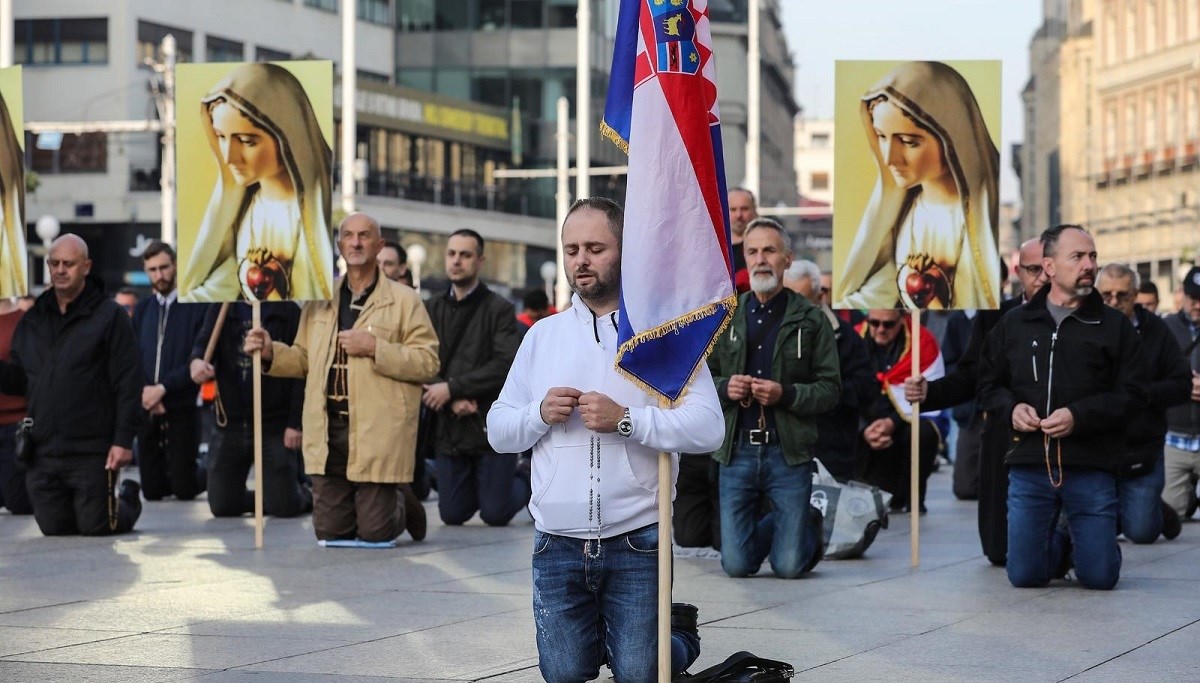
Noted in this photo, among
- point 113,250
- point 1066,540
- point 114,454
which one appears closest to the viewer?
point 1066,540

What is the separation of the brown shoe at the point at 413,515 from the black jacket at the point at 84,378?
1895 mm

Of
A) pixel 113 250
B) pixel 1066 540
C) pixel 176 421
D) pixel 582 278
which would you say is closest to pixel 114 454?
pixel 176 421

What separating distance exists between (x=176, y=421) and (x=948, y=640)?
30.0ft

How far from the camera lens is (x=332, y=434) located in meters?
12.9

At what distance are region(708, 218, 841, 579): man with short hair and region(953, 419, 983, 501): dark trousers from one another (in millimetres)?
6597

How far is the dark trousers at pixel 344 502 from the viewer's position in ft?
42.3

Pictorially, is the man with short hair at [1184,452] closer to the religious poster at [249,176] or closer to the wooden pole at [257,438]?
the religious poster at [249,176]

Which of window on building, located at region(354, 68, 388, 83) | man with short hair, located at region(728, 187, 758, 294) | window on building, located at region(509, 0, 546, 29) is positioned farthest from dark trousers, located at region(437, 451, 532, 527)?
Result: window on building, located at region(509, 0, 546, 29)

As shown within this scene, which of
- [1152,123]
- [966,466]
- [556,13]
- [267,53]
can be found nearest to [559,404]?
[966,466]

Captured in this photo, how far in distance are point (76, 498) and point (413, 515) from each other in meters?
2.33

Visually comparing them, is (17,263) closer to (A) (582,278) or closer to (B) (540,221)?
(A) (582,278)

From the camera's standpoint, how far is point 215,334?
1489 centimetres

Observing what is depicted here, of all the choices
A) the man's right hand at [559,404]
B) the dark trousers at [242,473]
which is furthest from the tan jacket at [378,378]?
the man's right hand at [559,404]

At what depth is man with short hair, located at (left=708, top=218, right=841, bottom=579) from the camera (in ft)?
37.0
